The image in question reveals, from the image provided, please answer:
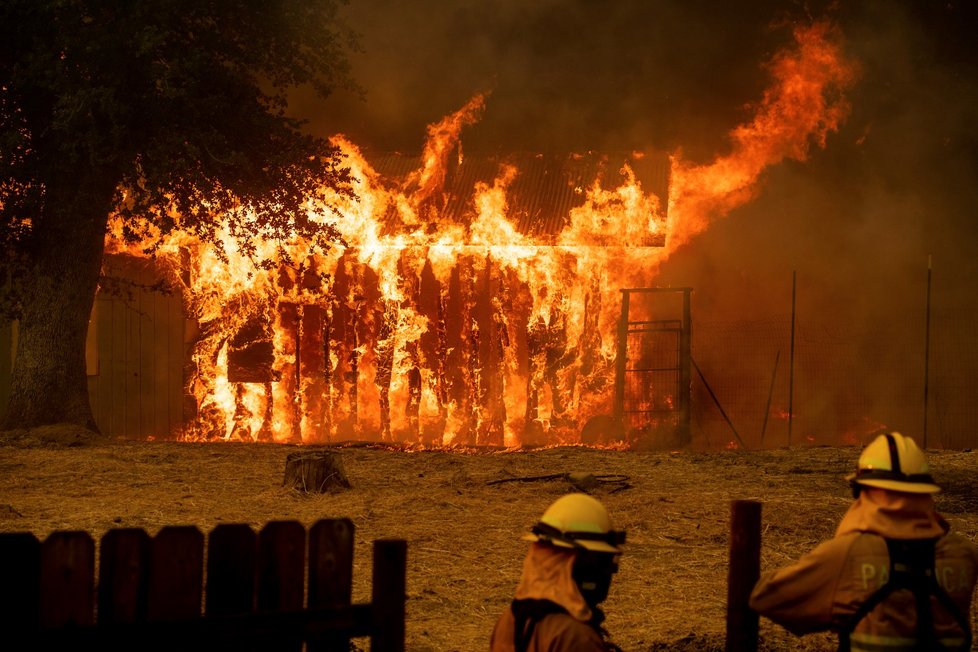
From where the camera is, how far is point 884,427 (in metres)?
19.4

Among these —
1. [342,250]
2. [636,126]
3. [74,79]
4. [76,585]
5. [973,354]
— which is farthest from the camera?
[636,126]

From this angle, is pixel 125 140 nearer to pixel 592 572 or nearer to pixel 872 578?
pixel 592 572

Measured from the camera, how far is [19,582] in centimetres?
293

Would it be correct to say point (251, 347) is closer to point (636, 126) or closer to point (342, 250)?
point (342, 250)

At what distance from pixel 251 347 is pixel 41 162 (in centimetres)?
620

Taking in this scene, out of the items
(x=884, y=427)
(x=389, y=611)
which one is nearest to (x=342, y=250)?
(x=884, y=427)

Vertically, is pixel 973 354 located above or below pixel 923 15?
below

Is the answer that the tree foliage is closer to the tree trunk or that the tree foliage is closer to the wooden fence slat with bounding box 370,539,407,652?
the tree trunk

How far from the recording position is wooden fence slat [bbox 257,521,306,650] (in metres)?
3.24

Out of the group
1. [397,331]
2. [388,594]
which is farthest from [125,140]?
[388,594]

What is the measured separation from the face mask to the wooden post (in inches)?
36.7

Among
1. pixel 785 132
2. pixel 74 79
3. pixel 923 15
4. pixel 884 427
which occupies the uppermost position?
pixel 923 15

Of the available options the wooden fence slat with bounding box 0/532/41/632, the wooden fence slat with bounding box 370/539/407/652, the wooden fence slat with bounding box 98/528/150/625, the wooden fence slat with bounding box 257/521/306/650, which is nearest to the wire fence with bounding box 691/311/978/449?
the wooden fence slat with bounding box 370/539/407/652

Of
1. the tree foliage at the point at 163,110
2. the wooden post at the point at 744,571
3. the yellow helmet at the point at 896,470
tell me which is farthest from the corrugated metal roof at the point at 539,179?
the yellow helmet at the point at 896,470
